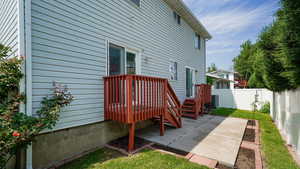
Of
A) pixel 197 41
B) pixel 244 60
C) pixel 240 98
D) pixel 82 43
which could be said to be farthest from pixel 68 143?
pixel 244 60

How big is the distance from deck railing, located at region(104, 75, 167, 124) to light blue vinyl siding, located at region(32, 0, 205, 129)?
1.08 feet

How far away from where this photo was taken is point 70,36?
10.8ft

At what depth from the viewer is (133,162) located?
119 inches

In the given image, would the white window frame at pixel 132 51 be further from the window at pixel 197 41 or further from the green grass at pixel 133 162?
the window at pixel 197 41

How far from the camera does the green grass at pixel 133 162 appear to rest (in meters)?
2.85

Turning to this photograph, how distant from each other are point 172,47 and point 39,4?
19.7 feet

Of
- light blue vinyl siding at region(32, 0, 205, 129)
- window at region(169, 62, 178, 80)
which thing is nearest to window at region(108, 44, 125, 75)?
light blue vinyl siding at region(32, 0, 205, 129)

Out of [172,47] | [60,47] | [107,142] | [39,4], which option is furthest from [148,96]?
[172,47]

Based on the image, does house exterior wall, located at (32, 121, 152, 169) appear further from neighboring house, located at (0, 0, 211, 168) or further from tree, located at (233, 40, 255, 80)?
tree, located at (233, 40, 255, 80)

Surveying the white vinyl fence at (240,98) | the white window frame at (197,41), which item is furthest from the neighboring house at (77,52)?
the white vinyl fence at (240,98)

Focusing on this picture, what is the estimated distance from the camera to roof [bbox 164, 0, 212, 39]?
7.17m

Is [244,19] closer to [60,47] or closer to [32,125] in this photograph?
[60,47]

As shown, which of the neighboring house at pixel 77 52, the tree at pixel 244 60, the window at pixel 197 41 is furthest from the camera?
the tree at pixel 244 60

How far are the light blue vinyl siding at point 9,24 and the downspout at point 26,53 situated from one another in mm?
279
